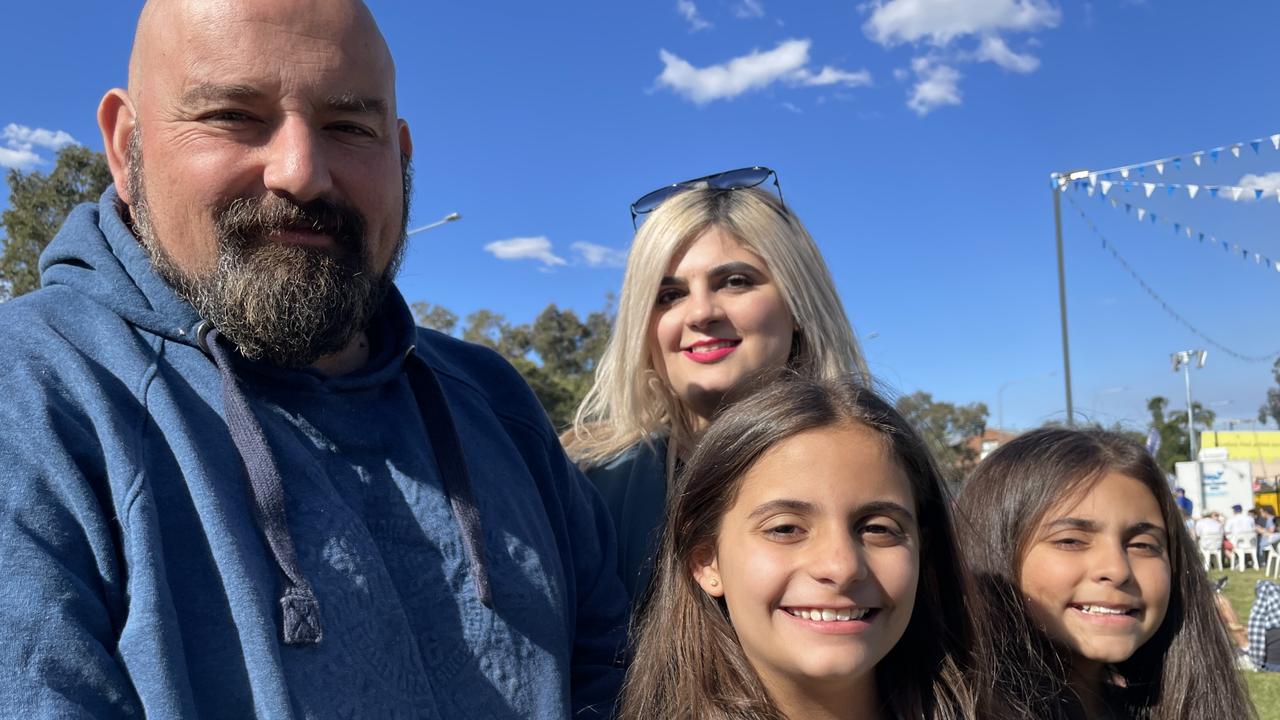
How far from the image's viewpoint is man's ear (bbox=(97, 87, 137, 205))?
5.88 ft

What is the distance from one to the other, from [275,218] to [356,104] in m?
0.27

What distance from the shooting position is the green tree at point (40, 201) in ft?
60.3

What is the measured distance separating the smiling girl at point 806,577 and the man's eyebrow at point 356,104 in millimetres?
1027

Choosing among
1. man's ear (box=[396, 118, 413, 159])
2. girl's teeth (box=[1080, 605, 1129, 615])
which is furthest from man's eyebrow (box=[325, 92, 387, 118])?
girl's teeth (box=[1080, 605, 1129, 615])

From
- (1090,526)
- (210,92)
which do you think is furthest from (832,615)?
(210,92)

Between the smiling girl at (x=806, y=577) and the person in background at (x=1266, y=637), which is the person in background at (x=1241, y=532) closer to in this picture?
the person in background at (x=1266, y=637)

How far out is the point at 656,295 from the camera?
2801 mm

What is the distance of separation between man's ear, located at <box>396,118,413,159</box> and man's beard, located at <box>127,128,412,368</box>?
0.42 meters

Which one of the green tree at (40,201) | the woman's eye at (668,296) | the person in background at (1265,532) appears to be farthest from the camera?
the person in background at (1265,532)

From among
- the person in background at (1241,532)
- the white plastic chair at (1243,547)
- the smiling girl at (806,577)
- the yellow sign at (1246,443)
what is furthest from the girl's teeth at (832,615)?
the yellow sign at (1246,443)

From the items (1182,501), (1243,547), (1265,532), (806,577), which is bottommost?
(806,577)

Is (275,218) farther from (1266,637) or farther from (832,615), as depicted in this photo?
(1266,637)

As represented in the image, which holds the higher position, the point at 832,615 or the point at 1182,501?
the point at 1182,501

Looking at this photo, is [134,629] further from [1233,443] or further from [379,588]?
[1233,443]
